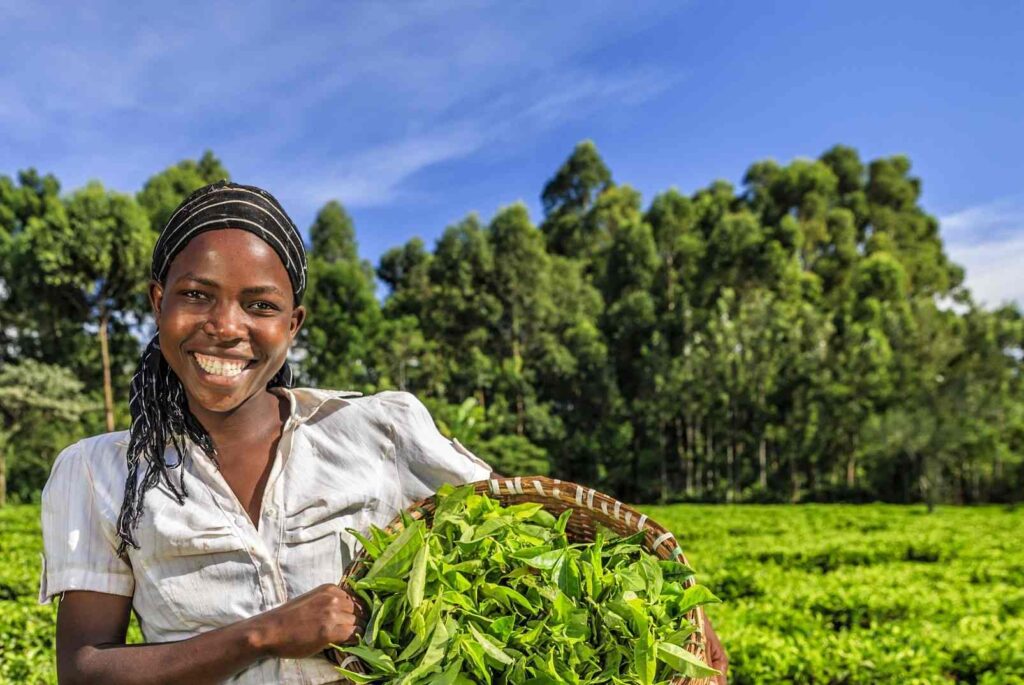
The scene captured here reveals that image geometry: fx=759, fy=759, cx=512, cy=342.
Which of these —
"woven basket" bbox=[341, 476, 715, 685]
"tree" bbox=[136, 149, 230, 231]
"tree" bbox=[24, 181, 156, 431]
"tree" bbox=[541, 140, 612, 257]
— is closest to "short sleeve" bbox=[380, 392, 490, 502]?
"woven basket" bbox=[341, 476, 715, 685]

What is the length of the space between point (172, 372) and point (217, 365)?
20 centimetres

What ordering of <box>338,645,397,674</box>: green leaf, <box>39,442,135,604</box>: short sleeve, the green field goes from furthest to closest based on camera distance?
1. the green field
2. <box>39,442,135,604</box>: short sleeve
3. <box>338,645,397,674</box>: green leaf

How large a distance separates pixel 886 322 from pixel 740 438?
6898 millimetres

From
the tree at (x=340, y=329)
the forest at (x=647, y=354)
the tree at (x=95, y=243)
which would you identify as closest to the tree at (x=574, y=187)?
the forest at (x=647, y=354)

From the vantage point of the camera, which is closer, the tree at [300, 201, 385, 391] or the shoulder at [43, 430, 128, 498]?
the shoulder at [43, 430, 128, 498]

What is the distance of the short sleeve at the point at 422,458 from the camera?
1.63 m

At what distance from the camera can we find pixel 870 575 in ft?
22.9

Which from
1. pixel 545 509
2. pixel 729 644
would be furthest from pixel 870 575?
pixel 545 509

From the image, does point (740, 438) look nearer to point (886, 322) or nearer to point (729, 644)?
point (886, 322)

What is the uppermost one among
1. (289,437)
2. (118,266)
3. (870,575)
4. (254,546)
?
(118,266)

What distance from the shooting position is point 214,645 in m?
1.29

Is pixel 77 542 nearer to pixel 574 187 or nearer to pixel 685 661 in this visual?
pixel 685 661

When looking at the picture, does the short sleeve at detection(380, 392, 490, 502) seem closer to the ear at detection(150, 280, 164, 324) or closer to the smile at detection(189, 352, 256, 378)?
the smile at detection(189, 352, 256, 378)

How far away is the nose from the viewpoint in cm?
147
